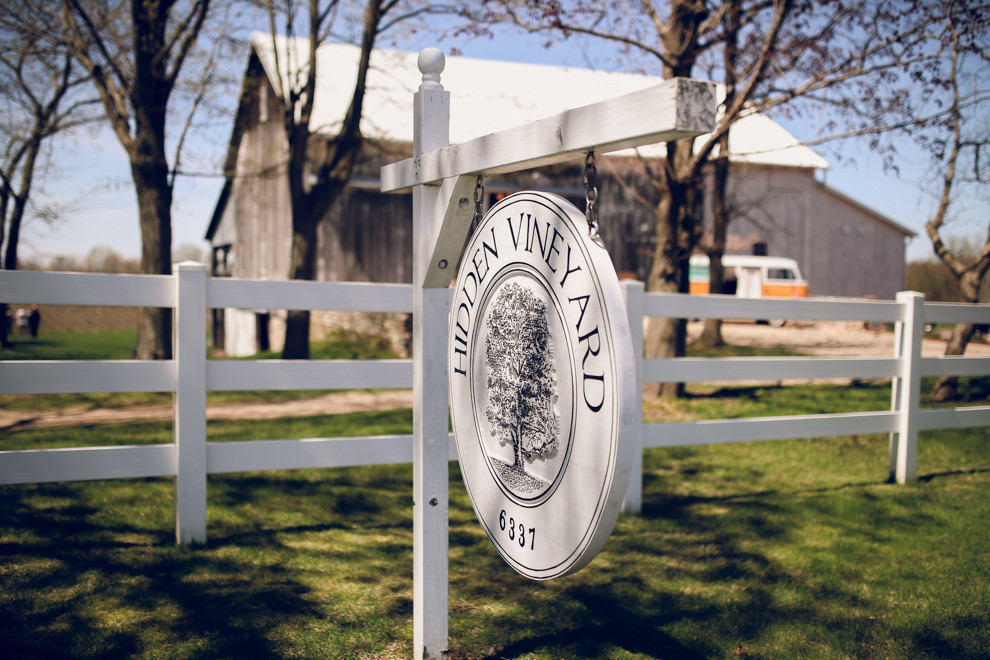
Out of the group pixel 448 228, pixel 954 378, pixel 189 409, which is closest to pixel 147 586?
pixel 189 409

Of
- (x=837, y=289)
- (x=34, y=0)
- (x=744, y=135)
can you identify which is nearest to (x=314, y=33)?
(x=34, y=0)

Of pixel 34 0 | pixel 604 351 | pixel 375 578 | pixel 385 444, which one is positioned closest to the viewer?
pixel 604 351

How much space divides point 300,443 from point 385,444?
21.0 inches

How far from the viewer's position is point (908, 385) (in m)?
5.95

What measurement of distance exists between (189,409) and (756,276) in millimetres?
23928

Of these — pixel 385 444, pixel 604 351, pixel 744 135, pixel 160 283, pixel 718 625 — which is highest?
pixel 744 135

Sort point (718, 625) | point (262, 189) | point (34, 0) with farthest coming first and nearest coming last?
point (262, 189)
point (34, 0)
point (718, 625)

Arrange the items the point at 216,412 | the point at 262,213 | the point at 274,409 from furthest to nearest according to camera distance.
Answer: the point at 262,213, the point at 274,409, the point at 216,412

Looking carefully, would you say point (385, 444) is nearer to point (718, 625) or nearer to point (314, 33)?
point (718, 625)

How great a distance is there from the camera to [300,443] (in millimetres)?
4371

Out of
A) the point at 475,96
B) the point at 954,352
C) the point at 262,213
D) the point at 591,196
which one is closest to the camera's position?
the point at 591,196

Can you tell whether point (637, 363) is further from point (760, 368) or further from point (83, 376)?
point (83, 376)

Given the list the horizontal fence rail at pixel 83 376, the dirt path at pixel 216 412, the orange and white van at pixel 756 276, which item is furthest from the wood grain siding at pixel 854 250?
the horizontal fence rail at pixel 83 376

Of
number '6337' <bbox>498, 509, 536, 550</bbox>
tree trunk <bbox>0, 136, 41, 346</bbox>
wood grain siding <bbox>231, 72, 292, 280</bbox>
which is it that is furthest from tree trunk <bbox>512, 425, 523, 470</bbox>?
wood grain siding <bbox>231, 72, 292, 280</bbox>
